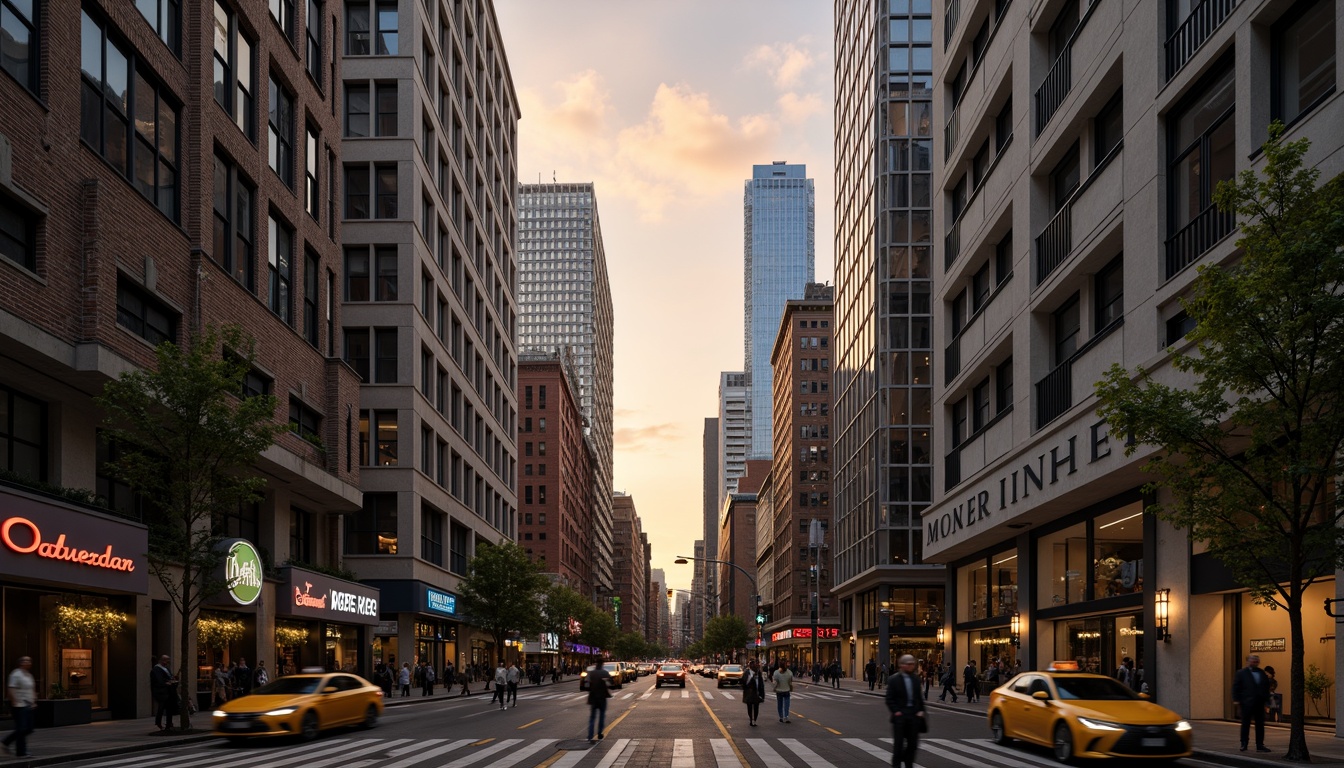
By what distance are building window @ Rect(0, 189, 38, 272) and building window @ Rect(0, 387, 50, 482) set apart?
310 cm

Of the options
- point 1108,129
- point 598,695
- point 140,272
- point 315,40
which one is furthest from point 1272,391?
point 315,40

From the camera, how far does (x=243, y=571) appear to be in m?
31.9

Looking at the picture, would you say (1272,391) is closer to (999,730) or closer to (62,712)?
(999,730)

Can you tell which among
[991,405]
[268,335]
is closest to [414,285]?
[268,335]

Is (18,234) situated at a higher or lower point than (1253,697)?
higher

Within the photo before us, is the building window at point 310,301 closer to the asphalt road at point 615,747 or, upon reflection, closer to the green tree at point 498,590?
the asphalt road at point 615,747

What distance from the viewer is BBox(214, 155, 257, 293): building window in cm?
3412

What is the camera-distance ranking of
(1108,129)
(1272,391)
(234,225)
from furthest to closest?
1. (234,225)
2. (1108,129)
3. (1272,391)

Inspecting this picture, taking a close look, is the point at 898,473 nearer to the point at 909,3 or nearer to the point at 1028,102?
the point at 909,3

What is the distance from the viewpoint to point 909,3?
77.1 meters

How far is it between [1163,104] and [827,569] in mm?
101668

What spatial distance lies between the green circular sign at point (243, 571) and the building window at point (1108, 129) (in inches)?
1047

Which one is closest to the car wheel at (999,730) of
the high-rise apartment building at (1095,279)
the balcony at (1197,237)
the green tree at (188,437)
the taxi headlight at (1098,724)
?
the taxi headlight at (1098,724)

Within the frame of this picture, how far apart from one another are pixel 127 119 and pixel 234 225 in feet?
22.3
